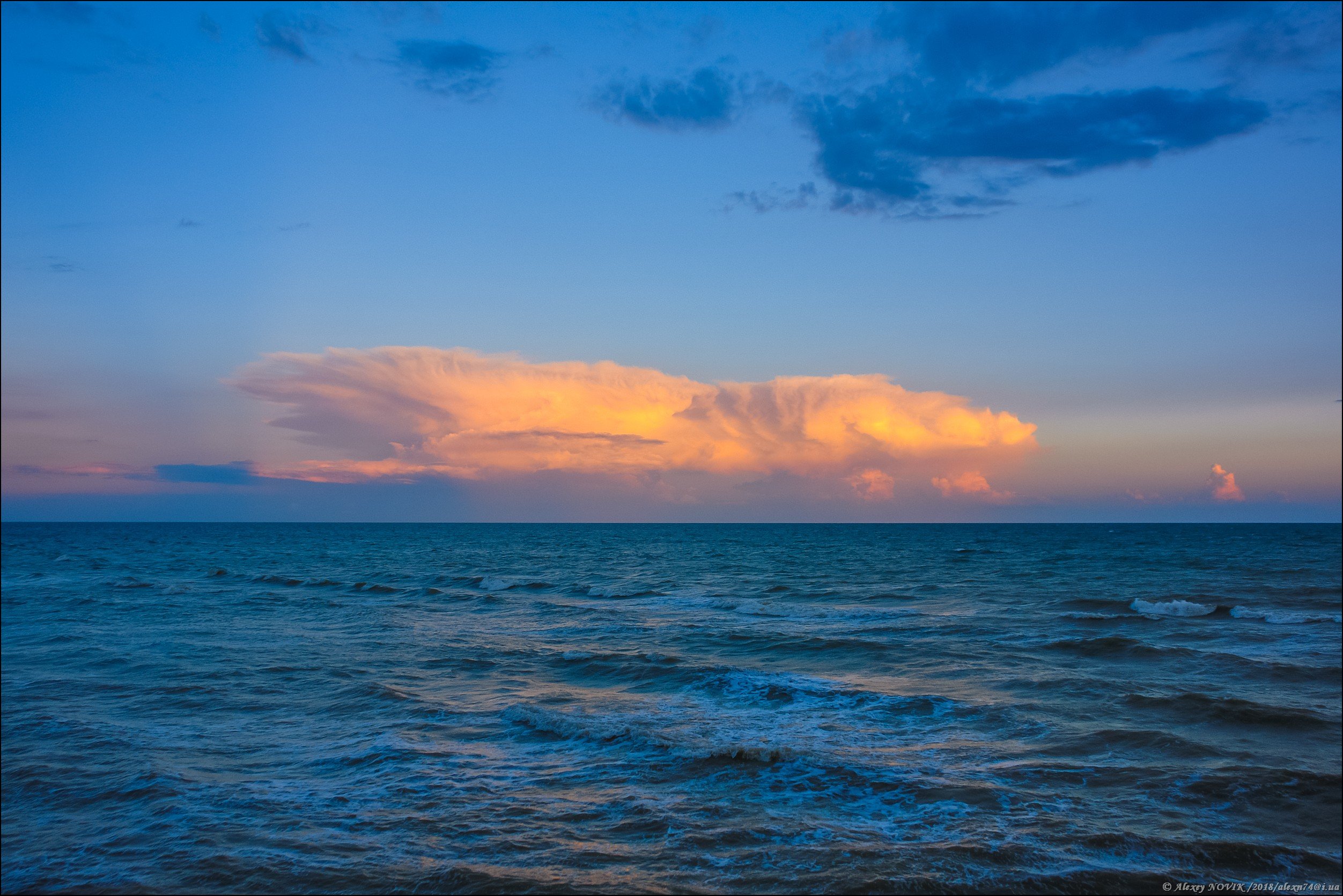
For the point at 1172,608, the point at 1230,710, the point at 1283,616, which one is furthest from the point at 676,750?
the point at 1283,616

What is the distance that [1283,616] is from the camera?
2750cm

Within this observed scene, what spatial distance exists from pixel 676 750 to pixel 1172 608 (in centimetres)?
2675

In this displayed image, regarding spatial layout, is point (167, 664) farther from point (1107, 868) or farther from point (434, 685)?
point (1107, 868)

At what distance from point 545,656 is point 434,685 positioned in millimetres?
4192

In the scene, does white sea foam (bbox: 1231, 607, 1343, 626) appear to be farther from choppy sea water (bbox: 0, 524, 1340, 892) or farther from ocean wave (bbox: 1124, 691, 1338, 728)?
ocean wave (bbox: 1124, 691, 1338, 728)

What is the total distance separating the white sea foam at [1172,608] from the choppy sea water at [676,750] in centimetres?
16

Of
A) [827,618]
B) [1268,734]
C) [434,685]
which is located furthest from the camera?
[827,618]

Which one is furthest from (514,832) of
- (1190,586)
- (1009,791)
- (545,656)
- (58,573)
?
(58,573)

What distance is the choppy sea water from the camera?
27.4ft

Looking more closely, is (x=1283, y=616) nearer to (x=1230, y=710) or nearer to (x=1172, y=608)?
(x=1172, y=608)

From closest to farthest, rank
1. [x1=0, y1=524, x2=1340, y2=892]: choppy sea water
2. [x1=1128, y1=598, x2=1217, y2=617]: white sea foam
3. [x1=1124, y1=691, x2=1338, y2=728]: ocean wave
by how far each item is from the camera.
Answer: [x1=0, y1=524, x2=1340, y2=892]: choppy sea water < [x1=1124, y1=691, x2=1338, y2=728]: ocean wave < [x1=1128, y1=598, x2=1217, y2=617]: white sea foam

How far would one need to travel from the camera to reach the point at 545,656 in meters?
21.2

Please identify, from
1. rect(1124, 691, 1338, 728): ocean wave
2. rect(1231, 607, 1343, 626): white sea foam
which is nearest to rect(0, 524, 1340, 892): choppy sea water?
rect(1124, 691, 1338, 728): ocean wave

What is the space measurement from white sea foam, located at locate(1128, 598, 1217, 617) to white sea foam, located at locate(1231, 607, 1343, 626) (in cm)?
102
